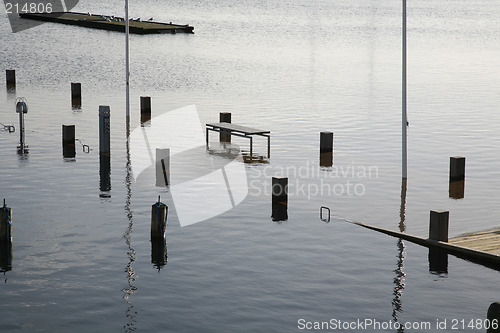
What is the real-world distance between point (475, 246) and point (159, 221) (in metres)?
7.29

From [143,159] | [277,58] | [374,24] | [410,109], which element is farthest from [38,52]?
[374,24]

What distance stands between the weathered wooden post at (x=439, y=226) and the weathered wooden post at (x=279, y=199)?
4.25m

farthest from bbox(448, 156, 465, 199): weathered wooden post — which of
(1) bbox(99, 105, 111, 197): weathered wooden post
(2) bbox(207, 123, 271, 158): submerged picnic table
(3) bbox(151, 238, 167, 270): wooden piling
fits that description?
(1) bbox(99, 105, 111, 197): weathered wooden post

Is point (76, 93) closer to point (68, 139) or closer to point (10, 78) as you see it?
point (10, 78)

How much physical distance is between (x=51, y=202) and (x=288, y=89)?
32.0m

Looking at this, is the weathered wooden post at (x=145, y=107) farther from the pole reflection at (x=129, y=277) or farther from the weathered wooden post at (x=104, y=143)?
the pole reflection at (x=129, y=277)

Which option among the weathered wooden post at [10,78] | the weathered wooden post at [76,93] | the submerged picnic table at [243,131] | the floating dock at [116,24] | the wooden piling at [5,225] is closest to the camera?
the wooden piling at [5,225]

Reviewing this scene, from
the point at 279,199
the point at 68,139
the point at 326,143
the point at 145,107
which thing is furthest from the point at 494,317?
the point at 145,107

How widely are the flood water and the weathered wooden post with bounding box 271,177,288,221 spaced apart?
353mm

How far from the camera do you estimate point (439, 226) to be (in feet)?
63.2

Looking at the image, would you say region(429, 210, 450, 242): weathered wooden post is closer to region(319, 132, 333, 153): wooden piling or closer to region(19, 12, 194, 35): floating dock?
region(319, 132, 333, 153): wooden piling

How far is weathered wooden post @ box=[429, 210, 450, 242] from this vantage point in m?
19.1

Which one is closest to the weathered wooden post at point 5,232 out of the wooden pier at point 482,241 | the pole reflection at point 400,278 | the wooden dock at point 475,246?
the pole reflection at point 400,278

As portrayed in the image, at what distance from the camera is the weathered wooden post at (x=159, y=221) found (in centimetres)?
1969
